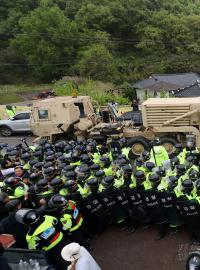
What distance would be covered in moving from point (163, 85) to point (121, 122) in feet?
37.5

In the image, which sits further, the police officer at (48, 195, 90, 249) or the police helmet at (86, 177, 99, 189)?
the police helmet at (86, 177, 99, 189)

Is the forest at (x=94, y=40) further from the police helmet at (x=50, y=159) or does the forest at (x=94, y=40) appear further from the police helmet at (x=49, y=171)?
the police helmet at (x=49, y=171)

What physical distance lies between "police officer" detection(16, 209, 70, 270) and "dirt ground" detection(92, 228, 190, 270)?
1362mm

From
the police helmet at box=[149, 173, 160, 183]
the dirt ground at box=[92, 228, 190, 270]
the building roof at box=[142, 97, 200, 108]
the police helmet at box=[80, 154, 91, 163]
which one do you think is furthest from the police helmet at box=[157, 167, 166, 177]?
the building roof at box=[142, 97, 200, 108]

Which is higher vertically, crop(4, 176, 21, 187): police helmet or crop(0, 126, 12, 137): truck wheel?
crop(4, 176, 21, 187): police helmet

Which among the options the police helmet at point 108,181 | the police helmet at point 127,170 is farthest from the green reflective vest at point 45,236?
the police helmet at point 127,170

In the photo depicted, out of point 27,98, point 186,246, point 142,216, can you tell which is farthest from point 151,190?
point 27,98

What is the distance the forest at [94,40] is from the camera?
39.5m

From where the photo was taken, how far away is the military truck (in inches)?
500

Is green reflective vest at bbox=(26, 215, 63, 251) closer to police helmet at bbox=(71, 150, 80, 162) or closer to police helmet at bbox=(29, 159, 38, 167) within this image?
police helmet at bbox=(71, 150, 80, 162)

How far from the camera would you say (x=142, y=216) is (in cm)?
741

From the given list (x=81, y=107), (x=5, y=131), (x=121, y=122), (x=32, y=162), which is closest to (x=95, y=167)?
(x=32, y=162)

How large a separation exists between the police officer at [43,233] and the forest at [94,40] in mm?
31959

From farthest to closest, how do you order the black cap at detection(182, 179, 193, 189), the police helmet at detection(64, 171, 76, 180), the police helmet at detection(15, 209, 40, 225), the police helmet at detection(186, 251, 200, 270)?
the police helmet at detection(64, 171, 76, 180) < the black cap at detection(182, 179, 193, 189) < the police helmet at detection(15, 209, 40, 225) < the police helmet at detection(186, 251, 200, 270)
